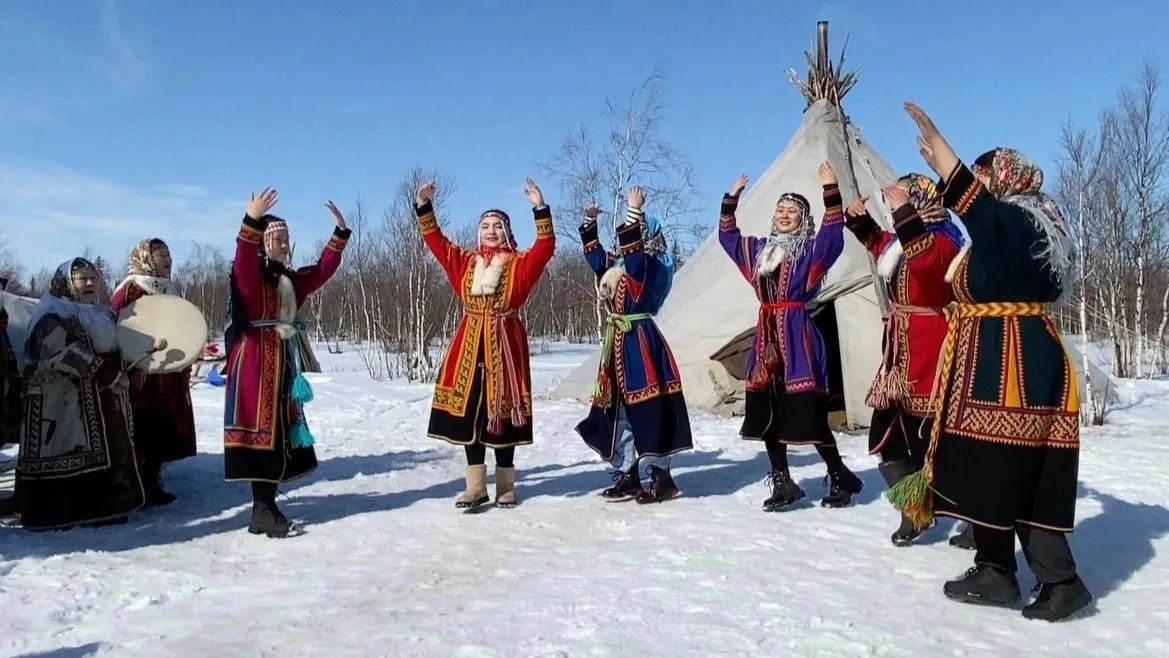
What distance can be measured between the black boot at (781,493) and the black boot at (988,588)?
1536 mm

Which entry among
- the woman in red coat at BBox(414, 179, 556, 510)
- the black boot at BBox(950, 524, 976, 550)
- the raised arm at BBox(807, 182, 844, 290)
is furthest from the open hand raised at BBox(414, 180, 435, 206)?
the black boot at BBox(950, 524, 976, 550)

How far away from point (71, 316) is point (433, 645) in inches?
114

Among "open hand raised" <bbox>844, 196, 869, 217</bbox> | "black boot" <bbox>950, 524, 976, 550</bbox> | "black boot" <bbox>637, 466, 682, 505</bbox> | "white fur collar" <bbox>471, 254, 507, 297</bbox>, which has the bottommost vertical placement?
"black boot" <bbox>950, 524, 976, 550</bbox>

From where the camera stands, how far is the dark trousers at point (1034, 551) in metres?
2.91

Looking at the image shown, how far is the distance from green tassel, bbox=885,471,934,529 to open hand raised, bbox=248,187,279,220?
3.14 meters

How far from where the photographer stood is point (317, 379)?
13164 mm

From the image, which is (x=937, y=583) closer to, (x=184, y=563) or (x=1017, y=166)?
(x=1017, y=166)

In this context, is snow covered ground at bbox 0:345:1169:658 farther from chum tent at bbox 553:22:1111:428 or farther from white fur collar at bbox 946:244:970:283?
chum tent at bbox 553:22:1111:428

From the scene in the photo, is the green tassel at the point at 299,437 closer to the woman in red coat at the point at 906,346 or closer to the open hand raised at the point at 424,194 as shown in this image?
the open hand raised at the point at 424,194

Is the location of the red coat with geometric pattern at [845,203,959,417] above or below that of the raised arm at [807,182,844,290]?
below

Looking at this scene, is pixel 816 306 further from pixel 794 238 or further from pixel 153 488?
pixel 153 488

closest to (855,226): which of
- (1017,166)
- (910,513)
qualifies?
(1017,166)

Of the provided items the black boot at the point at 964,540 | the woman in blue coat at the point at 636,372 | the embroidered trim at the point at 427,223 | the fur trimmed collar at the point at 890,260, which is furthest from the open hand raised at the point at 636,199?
the black boot at the point at 964,540

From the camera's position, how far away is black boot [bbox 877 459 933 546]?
153 inches
